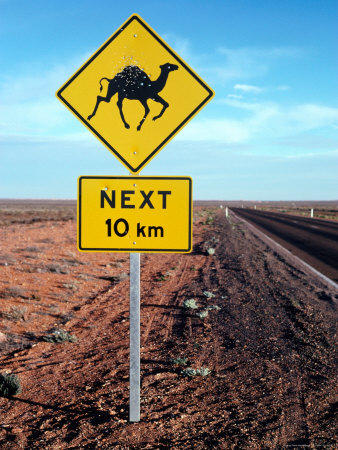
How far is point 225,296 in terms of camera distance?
8453mm

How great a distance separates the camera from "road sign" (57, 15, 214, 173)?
3.09m

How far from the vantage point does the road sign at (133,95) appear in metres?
3.09

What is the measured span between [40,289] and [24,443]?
6.83 m

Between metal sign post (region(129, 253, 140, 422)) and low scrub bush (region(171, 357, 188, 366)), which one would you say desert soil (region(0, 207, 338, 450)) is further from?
metal sign post (region(129, 253, 140, 422))

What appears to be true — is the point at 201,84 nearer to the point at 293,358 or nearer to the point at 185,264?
the point at 293,358

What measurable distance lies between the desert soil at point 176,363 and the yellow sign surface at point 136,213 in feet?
5.18

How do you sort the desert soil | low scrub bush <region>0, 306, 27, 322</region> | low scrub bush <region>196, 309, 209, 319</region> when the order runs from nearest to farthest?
the desert soil, low scrub bush <region>196, 309, 209, 319</region>, low scrub bush <region>0, 306, 27, 322</region>

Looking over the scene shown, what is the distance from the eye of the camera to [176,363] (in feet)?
15.6

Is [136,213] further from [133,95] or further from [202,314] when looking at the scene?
[202,314]

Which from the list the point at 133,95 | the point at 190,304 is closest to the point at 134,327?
the point at 133,95

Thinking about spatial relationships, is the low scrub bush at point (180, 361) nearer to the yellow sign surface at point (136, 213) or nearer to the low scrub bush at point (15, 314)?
the yellow sign surface at point (136, 213)

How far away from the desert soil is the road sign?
7.40 feet

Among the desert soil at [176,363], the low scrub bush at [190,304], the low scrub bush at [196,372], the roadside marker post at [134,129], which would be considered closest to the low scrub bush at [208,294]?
the desert soil at [176,363]

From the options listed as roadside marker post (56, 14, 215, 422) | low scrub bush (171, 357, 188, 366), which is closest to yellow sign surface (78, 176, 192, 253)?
roadside marker post (56, 14, 215, 422)
